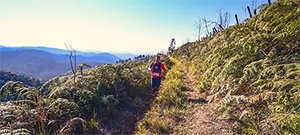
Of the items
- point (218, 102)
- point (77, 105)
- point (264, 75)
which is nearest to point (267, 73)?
point (264, 75)

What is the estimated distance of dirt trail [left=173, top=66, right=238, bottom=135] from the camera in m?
7.72

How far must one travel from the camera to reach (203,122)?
8.59m

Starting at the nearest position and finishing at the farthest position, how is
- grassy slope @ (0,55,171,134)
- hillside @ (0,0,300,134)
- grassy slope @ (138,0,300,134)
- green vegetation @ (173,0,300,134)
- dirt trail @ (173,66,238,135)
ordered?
green vegetation @ (173,0,300,134)
grassy slope @ (138,0,300,134)
hillside @ (0,0,300,134)
dirt trail @ (173,66,238,135)
grassy slope @ (0,55,171,134)

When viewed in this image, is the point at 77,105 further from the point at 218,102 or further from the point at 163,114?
the point at 218,102

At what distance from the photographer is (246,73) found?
7.50 meters

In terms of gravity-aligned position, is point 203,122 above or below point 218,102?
below

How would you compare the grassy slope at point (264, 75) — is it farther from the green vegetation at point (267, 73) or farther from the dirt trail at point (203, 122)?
the dirt trail at point (203, 122)

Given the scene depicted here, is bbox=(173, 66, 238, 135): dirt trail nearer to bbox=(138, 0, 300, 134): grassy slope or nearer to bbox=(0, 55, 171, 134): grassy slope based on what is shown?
bbox=(138, 0, 300, 134): grassy slope

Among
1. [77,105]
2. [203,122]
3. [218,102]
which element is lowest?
[203,122]

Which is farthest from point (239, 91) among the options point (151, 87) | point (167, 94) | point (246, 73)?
point (151, 87)

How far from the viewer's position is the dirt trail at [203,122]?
7719 millimetres

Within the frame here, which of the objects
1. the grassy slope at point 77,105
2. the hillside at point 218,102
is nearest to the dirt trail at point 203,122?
the hillside at point 218,102

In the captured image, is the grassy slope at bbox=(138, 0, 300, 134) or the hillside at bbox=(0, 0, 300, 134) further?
the hillside at bbox=(0, 0, 300, 134)

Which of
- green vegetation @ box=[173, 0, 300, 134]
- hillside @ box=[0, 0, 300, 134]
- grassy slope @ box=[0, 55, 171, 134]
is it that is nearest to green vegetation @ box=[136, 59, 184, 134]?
hillside @ box=[0, 0, 300, 134]
